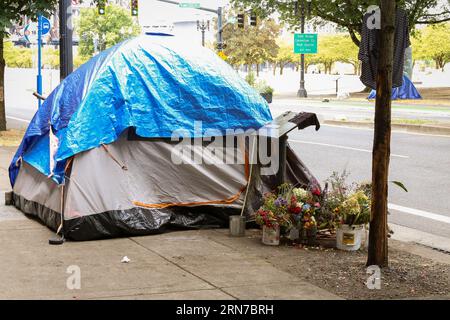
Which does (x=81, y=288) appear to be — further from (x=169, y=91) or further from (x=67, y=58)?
(x=67, y=58)

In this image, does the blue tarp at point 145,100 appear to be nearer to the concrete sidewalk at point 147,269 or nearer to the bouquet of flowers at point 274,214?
the concrete sidewalk at point 147,269

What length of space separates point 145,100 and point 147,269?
220 centimetres

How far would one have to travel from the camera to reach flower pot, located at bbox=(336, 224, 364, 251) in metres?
6.89

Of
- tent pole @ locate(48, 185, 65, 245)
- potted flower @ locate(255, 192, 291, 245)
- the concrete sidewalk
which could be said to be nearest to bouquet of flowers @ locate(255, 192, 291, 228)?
potted flower @ locate(255, 192, 291, 245)

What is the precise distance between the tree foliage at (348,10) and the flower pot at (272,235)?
3425 centimetres

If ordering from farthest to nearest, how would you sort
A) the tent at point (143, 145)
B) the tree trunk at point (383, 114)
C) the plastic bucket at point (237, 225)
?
the plastic bucket at point (237, 225) < the tent at point (143, 145) < the tree trunk at point (383, 114)

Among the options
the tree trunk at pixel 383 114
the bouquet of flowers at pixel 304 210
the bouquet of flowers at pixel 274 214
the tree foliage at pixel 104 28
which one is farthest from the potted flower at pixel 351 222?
the tree foliage at pixel 104 28

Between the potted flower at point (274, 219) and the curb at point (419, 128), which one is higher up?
the potted flower at point (274, 219)

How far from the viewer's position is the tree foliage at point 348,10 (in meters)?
42.3

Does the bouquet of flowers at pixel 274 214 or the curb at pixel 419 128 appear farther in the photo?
the curb at pixel 419 128

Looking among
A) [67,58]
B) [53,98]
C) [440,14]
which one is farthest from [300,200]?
[440,14]

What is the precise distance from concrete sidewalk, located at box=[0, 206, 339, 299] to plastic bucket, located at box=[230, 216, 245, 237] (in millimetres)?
102

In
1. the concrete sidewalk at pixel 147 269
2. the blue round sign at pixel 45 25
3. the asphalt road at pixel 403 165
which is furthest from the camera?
the blue round sign at pixel 45 25
